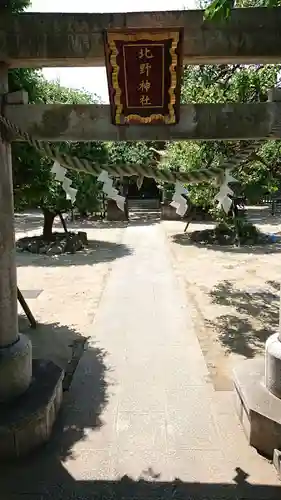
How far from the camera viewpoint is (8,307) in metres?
4.93

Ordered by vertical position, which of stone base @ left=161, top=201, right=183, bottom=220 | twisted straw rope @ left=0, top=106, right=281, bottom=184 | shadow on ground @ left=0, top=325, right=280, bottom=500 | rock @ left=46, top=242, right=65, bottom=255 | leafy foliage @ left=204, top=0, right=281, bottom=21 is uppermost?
leafy foliage @ left=204, top=0, right=281, bottom=21

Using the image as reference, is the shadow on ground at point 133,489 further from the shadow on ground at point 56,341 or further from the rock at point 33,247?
the rock at point 33,247

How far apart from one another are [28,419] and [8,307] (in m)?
1.24

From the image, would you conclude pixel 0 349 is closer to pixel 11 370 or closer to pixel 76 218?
pixel 11 370

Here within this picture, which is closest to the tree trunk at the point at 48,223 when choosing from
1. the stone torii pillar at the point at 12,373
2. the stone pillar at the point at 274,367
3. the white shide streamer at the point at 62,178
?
the stone torii pillar at the point at 12,373

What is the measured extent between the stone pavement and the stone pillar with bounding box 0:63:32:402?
2.71 feet

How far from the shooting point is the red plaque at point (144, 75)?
13.1 feet

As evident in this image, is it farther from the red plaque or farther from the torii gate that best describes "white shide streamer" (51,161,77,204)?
the red plaque

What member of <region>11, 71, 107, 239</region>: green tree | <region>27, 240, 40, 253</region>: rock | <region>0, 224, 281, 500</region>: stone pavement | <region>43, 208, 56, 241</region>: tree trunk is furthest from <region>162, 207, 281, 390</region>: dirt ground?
<region>27, 240, 40, 253</region>: rock

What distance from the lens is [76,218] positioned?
2795 centimetres

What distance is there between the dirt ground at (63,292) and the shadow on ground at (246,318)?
2771mm

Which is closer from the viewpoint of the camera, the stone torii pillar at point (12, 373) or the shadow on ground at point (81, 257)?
the stone torii pillar at point (12, 373)

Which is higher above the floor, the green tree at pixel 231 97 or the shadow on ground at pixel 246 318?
the green tree at pixel 231 97

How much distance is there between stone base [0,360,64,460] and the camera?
4586 millimetres
